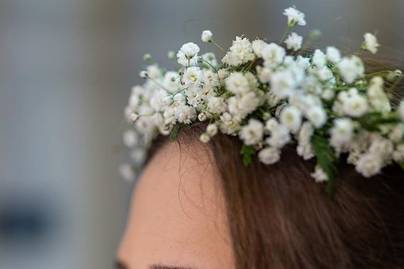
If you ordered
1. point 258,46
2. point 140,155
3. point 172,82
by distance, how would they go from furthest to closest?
1. point 140,155
2. point 172,82
3. point 258,46

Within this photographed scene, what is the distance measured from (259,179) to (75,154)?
1.42m

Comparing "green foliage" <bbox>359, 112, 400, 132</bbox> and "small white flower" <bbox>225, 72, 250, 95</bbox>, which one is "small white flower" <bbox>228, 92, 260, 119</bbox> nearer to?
"small white flower" <bbox>225, 72, 250, 95</bbox>

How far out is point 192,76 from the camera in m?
0.82

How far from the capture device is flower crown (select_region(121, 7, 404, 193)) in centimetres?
67

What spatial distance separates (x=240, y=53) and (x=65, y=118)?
1.40 m

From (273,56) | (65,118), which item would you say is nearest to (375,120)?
(273,56)

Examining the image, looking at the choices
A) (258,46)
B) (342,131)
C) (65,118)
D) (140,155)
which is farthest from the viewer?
(65,118)

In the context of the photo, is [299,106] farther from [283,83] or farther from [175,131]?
[175,131]

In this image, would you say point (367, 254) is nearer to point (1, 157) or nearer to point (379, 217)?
point (379, 217)

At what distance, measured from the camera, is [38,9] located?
2.05 meters

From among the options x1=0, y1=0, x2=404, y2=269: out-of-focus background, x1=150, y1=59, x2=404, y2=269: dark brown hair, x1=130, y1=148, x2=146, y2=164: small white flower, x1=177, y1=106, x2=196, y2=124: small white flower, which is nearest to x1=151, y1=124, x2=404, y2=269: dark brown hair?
x1=150, y1=59, x2=404, y2=269: dark brown hair

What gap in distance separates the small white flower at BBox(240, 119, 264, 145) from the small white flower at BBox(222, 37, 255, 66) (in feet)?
0.30

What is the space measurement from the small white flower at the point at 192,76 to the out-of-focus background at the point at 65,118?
48.0 inches

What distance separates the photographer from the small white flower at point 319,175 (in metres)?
0.70
